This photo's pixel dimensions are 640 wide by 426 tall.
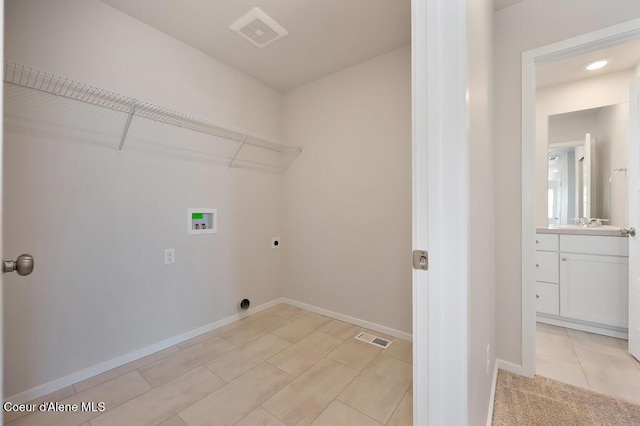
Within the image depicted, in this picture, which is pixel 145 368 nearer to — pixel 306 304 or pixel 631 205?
pixel 306 304

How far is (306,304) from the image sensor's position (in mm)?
2910

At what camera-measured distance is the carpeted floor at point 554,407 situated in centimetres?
140

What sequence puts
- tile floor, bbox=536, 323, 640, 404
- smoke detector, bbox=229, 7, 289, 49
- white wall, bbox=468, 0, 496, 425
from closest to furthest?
1. white wall, bbox=468, 0, 496, 425
2. tile floor, bbox=536, 323, 640, 404
3. smoke detector, bbox=229, 7, 289, 49

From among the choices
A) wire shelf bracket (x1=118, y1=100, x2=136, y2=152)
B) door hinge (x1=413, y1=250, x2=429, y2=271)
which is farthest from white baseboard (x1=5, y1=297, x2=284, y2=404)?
door hinge (x1=413, y1=250, x2=429, y2=271)

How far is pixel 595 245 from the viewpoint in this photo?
2.31m

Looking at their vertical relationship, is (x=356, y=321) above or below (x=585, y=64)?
below

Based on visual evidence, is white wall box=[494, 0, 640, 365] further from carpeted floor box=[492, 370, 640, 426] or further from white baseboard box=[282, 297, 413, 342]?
white baseboard box=[282, 297, 413, 342]

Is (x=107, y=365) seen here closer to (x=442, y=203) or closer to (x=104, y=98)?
(x=104, y=98)

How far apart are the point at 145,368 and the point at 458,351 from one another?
2.04 meters

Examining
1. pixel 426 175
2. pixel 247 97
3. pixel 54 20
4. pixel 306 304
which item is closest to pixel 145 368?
pixel 306 304

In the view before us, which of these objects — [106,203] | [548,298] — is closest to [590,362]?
[548,298]

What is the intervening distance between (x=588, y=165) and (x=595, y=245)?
1.02 meters

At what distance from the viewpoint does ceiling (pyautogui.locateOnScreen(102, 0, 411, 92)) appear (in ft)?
5.95

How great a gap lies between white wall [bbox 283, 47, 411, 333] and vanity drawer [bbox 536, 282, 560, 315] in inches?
56.5
